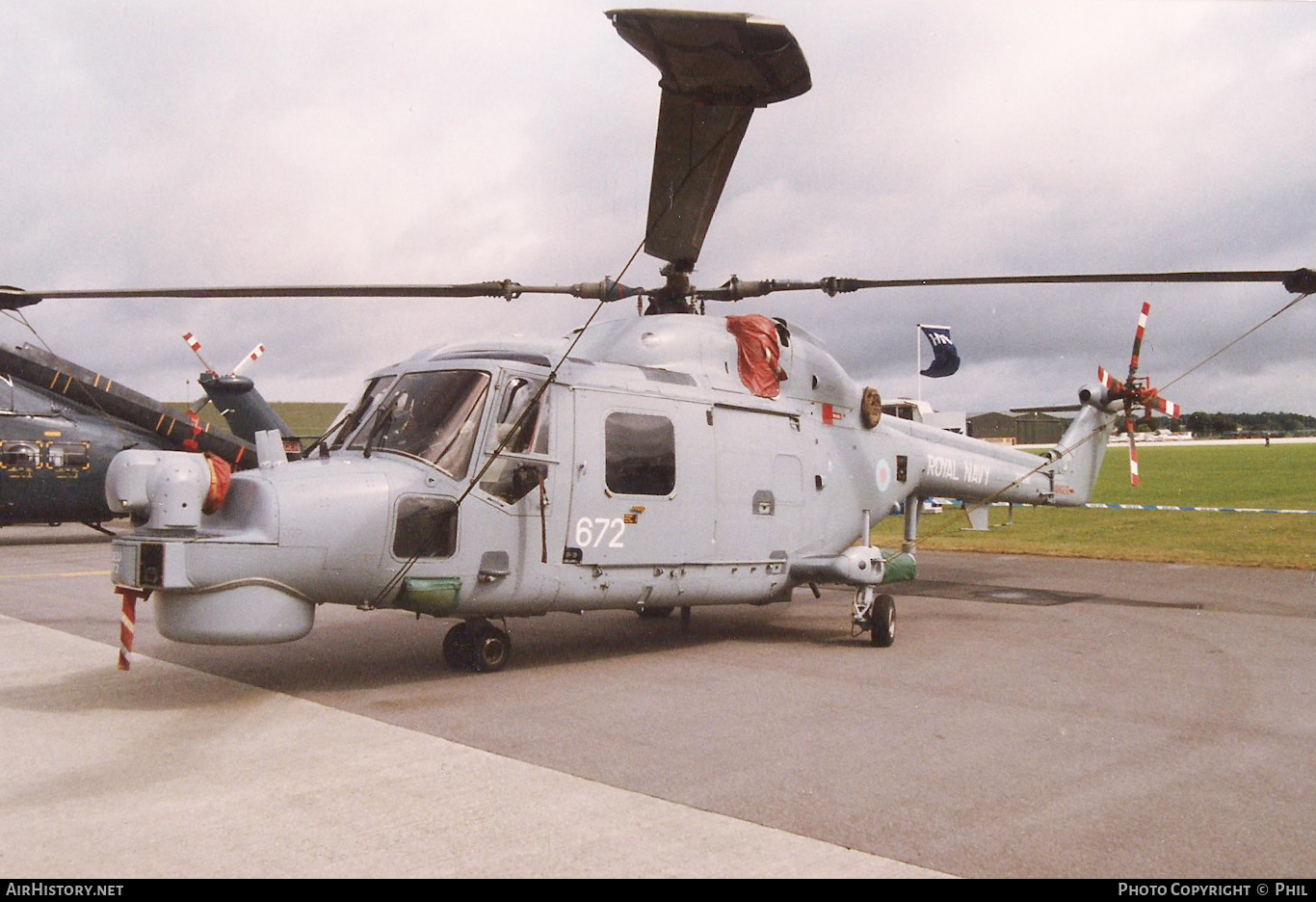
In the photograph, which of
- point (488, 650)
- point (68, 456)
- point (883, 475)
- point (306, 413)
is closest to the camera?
point (488, 650)

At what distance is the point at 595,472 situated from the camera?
8289 millimetres

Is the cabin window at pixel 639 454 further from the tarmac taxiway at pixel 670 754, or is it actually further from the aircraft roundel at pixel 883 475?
the aircraft roundel at pixel 883 475

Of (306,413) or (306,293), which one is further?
(306,413)

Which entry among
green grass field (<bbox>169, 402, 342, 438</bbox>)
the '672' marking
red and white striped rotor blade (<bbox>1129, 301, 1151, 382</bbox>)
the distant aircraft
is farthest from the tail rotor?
green grass field (<bbox>169, 402, 342, 438</bbox>)

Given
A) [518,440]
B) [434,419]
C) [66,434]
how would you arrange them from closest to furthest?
[434,419]
[518,440]
[66,434]

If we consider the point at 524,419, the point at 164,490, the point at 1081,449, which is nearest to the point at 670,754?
the point at 524,419

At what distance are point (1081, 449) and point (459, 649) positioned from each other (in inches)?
400

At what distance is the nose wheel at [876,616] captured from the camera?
31.5 feet

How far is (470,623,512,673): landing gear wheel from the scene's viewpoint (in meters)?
8.09

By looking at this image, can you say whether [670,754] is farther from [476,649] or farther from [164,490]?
[164,490]

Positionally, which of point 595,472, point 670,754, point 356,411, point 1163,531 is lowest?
point 670,754

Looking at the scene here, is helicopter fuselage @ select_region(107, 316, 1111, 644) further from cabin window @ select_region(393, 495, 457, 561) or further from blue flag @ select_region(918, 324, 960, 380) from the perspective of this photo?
blue flag @ select_region(918, 324, 960, 380)
